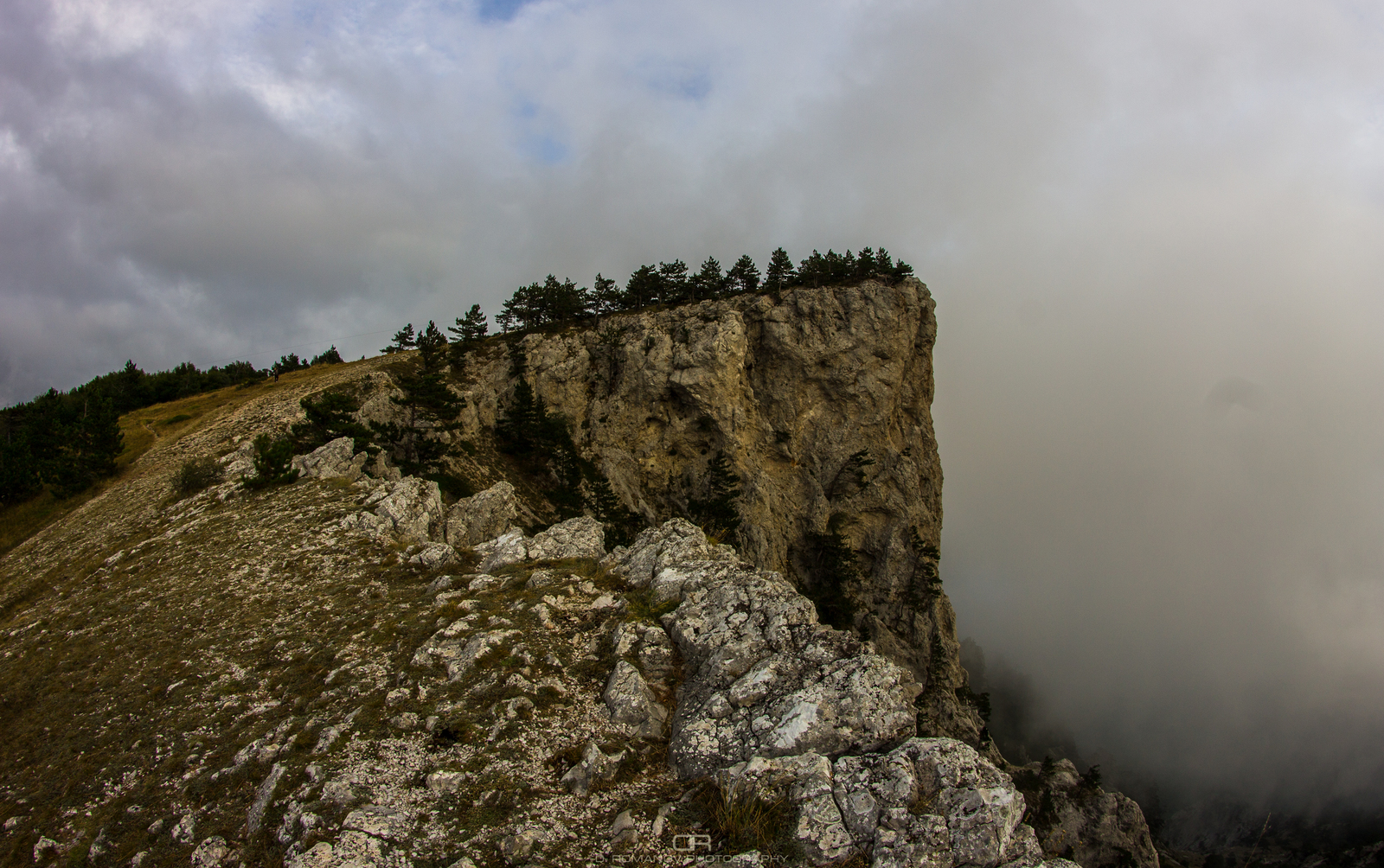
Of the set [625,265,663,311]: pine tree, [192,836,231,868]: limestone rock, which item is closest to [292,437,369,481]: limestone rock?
[192,836,231,868]: limestone rock

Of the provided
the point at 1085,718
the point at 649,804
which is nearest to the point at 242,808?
the point at 649,804

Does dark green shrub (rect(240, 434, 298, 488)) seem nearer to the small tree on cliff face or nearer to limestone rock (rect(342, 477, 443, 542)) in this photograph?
limestone rock (rect(342, 477, 443, 542))

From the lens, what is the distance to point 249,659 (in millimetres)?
15477

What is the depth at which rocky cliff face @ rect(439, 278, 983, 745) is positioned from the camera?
63.4 metres

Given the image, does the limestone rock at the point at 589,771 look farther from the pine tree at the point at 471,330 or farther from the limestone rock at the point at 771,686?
the pine tree at the point at 471,330

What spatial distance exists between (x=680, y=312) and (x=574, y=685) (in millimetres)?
60076

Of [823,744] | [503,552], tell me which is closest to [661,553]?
[503,552]

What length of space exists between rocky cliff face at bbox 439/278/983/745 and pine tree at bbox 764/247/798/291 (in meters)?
4.27

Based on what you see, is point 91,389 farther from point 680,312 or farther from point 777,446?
point 777,446

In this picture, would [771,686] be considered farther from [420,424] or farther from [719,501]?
[719,501]

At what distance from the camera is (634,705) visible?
41.4 feet

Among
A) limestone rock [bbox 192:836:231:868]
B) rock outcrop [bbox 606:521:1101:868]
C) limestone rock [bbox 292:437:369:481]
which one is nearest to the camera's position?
rock outcrop [bbox 606:521:1101:868]

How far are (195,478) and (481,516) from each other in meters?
14.6

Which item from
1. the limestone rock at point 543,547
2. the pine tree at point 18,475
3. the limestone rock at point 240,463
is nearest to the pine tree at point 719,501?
the limestone rock at point 543,547
